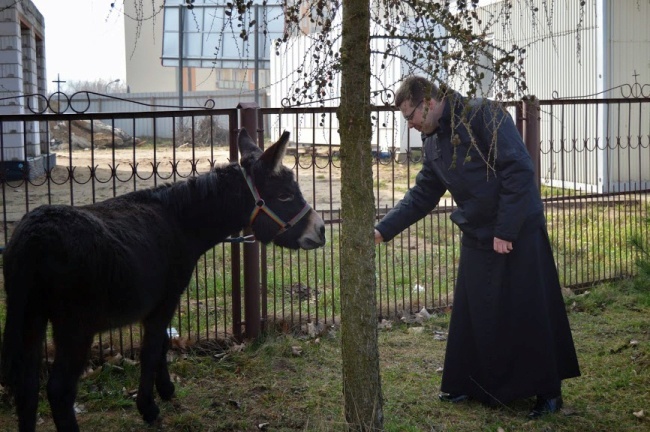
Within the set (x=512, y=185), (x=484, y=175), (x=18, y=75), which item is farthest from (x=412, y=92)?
(x=18, y=75)

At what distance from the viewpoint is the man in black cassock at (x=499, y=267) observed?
4656 mm

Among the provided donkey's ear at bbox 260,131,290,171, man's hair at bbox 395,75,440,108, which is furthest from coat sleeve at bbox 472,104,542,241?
donkey's ear at bbox 260,131,290,171

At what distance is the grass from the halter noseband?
1.22 meters

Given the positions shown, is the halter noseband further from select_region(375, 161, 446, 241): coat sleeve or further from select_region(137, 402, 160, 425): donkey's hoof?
select_region(137, 402, 160, 425): donkey's hoof

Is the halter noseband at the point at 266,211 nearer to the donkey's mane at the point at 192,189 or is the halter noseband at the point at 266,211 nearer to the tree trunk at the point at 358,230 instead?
the donkey's mane at the point at 192,189

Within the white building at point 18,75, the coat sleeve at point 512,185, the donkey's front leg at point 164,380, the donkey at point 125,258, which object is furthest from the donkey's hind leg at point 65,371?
the white building at point 18,75

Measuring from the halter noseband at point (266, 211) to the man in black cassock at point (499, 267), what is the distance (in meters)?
0.99

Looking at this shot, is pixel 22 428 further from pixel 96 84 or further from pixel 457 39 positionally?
pixel 96 84

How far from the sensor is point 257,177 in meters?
5.16

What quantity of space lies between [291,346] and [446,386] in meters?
1.62

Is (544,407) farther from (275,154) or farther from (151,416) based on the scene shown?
(151,416)

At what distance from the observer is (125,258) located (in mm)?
4383

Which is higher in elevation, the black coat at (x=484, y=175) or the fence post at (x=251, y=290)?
the black coat at (x=484, y=175)

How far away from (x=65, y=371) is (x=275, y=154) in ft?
6.36
